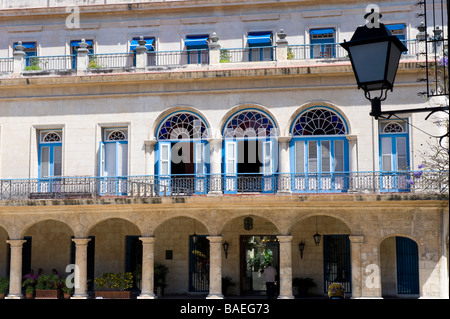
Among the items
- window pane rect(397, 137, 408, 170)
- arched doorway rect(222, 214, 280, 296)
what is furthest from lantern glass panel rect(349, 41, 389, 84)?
arched doorway rect(222, 214, 280, 296)

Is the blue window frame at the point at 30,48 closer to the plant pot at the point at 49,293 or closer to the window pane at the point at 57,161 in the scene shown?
the window pane at the point at 57,161

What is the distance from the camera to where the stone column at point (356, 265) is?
20797 millimetres

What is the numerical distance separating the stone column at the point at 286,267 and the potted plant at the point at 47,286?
7692mm

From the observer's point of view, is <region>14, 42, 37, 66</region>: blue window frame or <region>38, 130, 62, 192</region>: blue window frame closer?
<region>38, 130, 62, 192</region>: blue window frame

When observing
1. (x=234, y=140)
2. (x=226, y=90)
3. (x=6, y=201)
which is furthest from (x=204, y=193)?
(x=6, y=201)

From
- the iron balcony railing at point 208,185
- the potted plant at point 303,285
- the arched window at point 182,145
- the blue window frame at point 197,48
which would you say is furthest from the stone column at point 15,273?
the potted plant at point 303,285

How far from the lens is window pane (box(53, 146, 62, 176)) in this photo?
926 inches

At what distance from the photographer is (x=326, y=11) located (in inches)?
927

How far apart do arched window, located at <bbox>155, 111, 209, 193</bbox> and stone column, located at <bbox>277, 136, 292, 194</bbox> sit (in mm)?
2548

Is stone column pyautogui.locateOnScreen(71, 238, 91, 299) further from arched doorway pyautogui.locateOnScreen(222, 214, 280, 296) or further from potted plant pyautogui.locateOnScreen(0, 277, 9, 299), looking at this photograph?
arched doorway pyautogui.locateOnScreen(222, 214, 280, 296)

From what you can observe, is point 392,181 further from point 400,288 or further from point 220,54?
point 220,54

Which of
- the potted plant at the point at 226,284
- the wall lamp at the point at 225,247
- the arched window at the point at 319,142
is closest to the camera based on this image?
the arched window at the point at 319,142

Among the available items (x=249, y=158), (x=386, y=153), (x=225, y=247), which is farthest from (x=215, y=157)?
(x=386, y=153)

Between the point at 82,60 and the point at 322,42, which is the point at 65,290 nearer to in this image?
the point at 82,60
